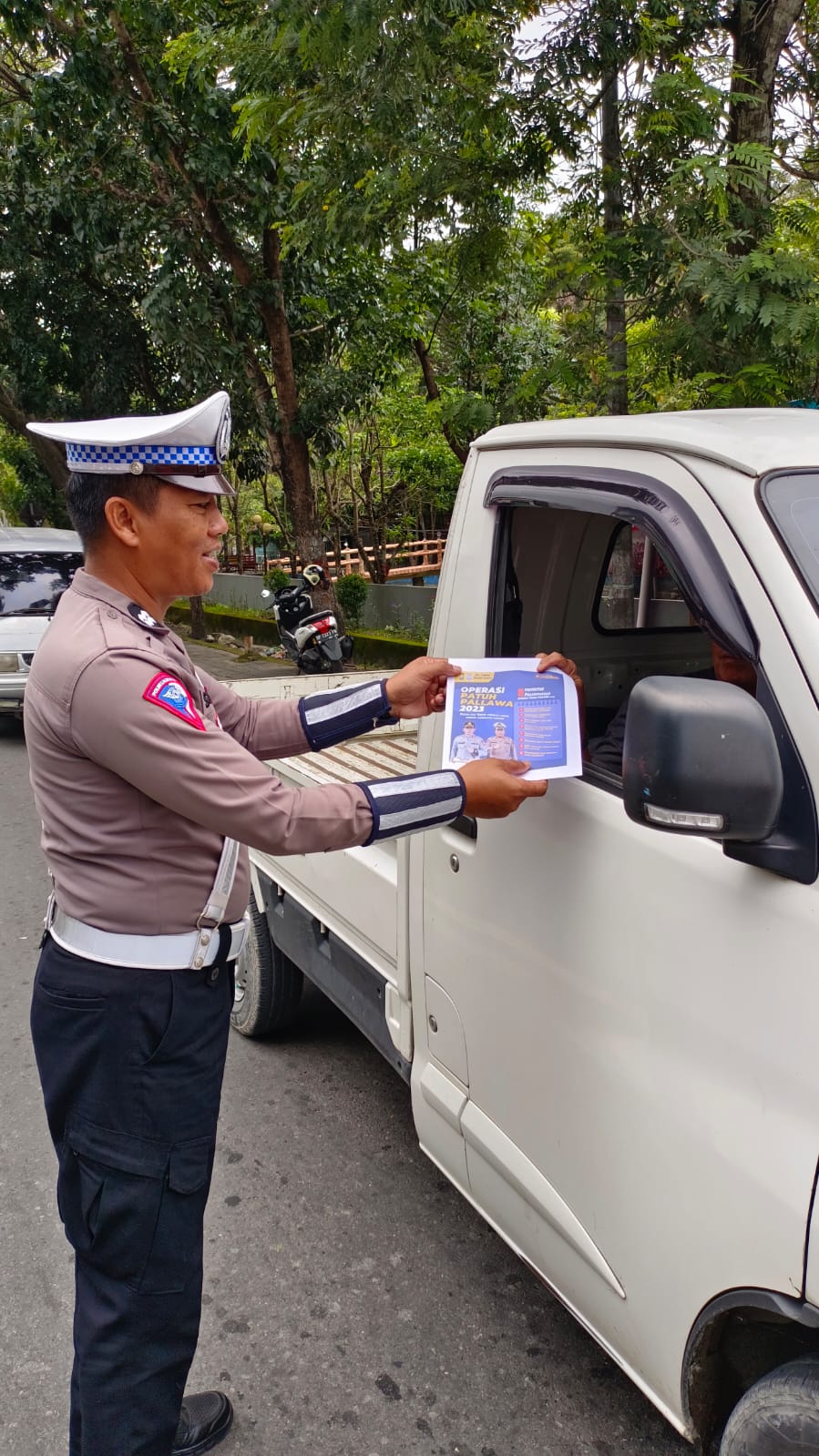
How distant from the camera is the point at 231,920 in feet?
6.05

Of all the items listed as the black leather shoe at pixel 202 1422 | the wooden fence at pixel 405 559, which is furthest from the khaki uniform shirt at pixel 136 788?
the wooden fence at pixel 405 559

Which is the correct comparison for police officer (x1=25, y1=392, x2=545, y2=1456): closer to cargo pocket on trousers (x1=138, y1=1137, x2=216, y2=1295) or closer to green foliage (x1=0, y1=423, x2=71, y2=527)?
cargo pocket on trousers (x1=138, y1=1137, x2=216, y2=1295)

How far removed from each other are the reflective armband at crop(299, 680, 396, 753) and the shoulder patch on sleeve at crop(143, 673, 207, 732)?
587 millimetres

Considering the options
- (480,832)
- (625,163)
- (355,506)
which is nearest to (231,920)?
(480,832)

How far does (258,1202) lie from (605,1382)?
43.8 inches

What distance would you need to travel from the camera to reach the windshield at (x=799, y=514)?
4.87ft

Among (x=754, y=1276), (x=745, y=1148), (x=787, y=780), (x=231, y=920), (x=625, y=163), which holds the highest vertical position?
(x=625, y=163)

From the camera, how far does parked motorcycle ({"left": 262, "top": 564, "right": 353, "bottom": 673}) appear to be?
6.63 metres

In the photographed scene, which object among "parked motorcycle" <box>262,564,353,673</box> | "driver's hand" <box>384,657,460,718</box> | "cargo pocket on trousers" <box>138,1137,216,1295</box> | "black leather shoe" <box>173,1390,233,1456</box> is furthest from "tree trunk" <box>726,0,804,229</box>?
"black leather shoe" <box>173,1390,233,1456</box>

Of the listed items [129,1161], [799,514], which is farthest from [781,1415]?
[799,514]

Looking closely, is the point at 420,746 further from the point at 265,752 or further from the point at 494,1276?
the point at 494,1276

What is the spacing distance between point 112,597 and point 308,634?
4.82 metres

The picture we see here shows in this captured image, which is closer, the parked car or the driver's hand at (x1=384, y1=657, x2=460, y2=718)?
the driver's hand at (x1=384, y1=657, x2=460, y2=718)

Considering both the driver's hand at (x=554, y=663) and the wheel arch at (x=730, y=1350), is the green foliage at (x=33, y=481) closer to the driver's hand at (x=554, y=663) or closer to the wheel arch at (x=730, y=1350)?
the driver's hand at (x=554, y=663)
